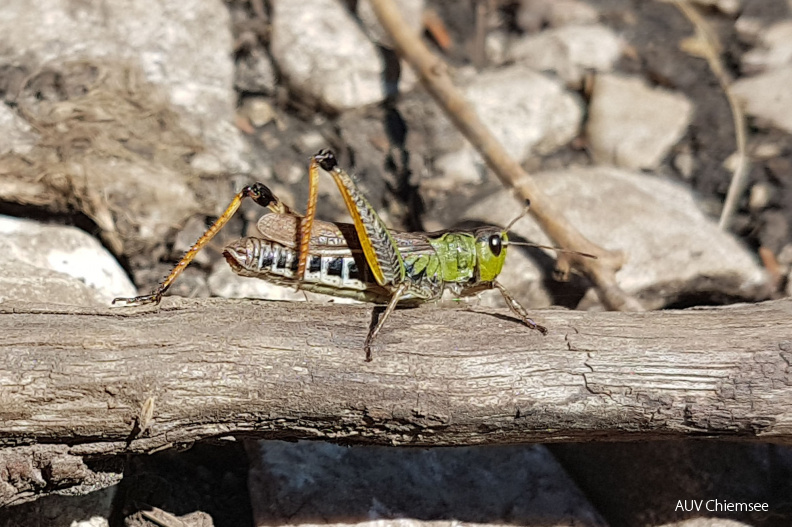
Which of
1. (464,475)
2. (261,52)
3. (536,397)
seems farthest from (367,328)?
(261,52)

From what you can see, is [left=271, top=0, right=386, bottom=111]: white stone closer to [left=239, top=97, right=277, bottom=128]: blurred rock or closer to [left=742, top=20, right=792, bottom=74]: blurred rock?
[left=239, top=97, right=277, bottom=128]: blurred rock

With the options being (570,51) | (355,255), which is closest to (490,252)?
(355,255)

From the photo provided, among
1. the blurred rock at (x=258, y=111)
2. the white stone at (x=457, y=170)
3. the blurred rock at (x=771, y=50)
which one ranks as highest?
the blurred rock at (x=771, y=50)

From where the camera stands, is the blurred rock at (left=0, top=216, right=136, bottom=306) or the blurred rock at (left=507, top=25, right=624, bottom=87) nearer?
the blurred rock at (left=0, top=216, right=136, bottom=306)

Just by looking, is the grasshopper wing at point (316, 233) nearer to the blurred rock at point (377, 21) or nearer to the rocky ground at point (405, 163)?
the rocky ground at point (405, 163)

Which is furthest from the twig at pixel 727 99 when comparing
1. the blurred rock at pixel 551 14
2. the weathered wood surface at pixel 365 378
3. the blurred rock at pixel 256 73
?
the blurred rock at pixel 256 73

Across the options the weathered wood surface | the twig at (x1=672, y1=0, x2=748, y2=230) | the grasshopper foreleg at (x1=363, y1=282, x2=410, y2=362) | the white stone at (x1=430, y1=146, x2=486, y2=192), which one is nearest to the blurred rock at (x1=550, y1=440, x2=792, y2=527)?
the weathered wood surface
